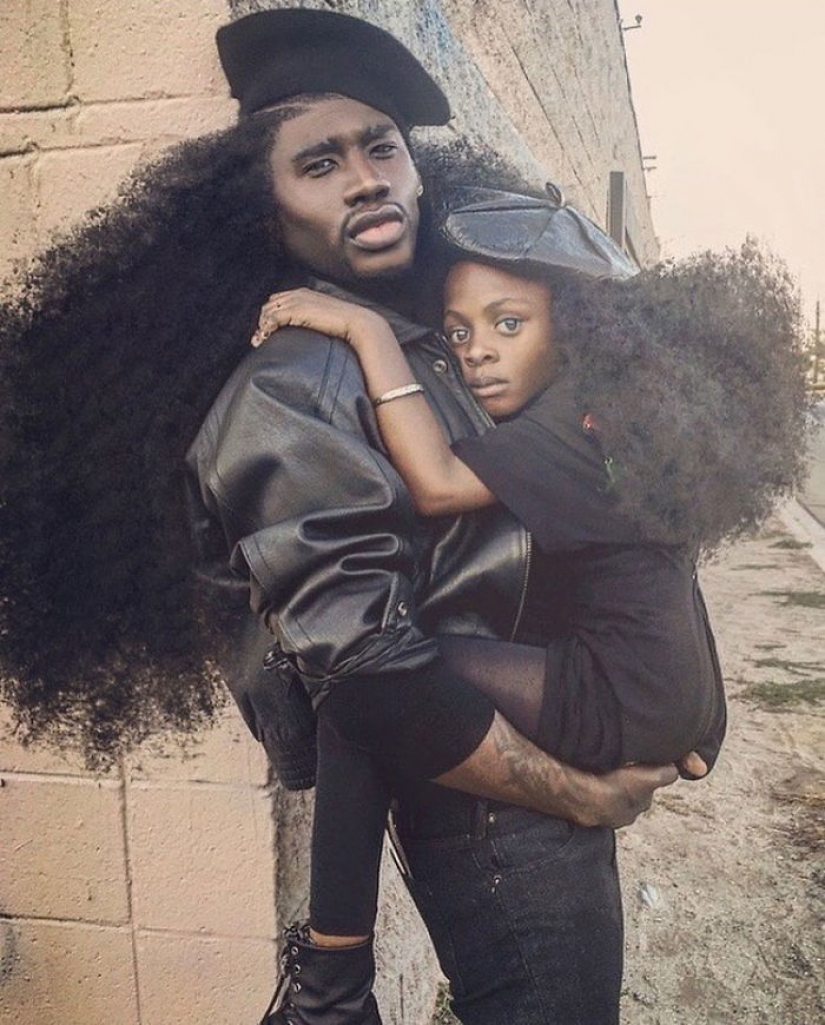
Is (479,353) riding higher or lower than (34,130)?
lower

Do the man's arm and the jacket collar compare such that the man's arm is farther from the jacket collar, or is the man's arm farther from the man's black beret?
the man's black beret

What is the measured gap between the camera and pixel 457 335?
134 cm

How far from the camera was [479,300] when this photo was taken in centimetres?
130

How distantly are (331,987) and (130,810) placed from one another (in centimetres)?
73

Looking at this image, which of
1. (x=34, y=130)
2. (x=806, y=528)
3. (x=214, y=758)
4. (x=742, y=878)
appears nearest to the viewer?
(x=34, y=130)

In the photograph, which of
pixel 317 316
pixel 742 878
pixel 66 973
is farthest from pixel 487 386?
pixel 742 878

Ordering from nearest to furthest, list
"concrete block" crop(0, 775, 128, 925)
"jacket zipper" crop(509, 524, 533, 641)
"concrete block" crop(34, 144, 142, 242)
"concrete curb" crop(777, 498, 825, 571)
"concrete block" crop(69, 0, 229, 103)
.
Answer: "jacket zipper" crop(509, 524, 533, 641) → "concrete block" crop(69, 0, 229, 103) → "concrete block" crop(34, 144, 142, 242) → "concrete block" crop(0, 775, 128, 925) → "concrete curb" crop(777, 498, 825, 571)

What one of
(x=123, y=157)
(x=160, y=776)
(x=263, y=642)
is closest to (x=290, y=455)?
(x=263, y=642)

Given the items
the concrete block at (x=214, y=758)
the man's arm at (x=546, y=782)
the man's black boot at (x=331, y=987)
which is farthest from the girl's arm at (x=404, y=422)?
the concrete block at (x=214, y=758)

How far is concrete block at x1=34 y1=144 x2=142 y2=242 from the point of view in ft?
5.40

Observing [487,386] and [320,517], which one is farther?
[487,386]

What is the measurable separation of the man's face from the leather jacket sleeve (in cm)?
17

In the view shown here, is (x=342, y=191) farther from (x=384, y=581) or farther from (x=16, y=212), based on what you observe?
(x=16, y=212)

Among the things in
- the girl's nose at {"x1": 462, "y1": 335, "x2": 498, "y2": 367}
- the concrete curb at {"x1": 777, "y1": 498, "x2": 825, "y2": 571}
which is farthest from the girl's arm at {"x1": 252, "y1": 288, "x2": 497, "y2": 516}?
the concrete curb at {"x1": 777, "y1": 498, "x2": 825, "y2": 571}
